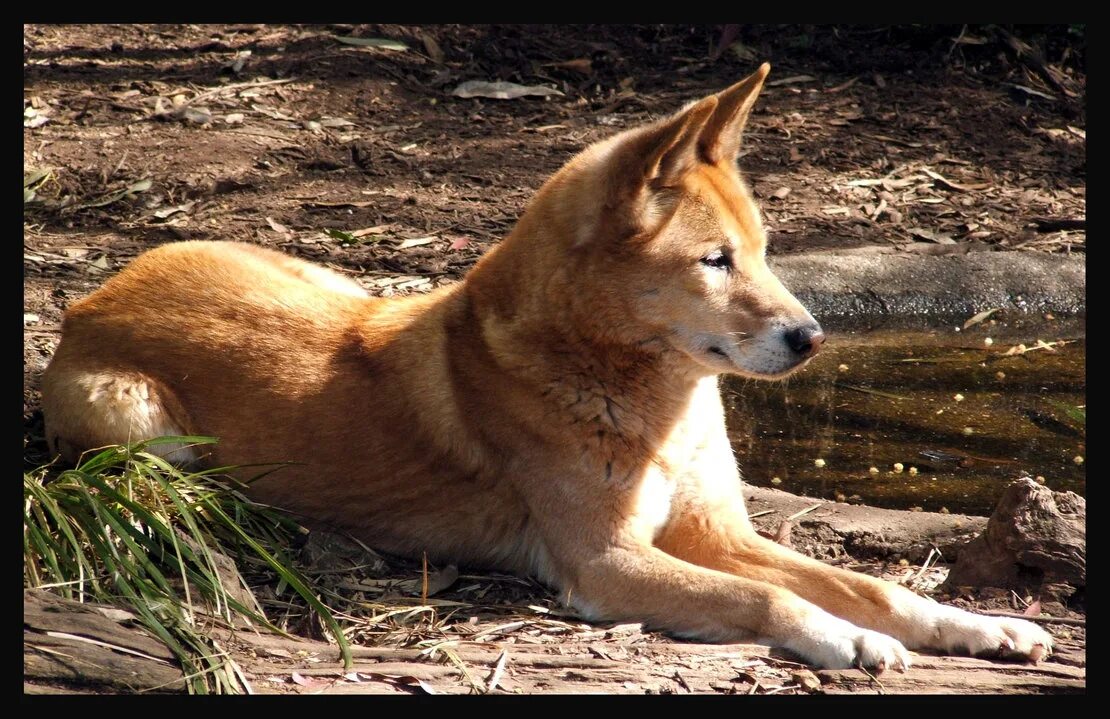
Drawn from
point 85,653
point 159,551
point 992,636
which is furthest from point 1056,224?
point 85,653

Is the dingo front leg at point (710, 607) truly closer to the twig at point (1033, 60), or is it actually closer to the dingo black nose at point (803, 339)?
the dingo black nose at point (803, 339)

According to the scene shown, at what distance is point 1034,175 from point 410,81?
4589 millimetres

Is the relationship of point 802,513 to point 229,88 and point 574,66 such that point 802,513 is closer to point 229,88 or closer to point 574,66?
point 574,66

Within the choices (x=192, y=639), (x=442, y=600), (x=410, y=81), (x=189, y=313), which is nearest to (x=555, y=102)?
(x=410, y=81)

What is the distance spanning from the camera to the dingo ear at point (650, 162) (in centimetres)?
393

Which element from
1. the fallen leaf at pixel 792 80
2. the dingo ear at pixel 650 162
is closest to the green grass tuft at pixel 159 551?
the dingo ear at pixel 650 162

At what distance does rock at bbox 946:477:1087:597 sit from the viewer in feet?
13.7

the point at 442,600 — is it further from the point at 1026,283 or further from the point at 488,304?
the point at 1026,283

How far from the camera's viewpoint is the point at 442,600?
4.16m

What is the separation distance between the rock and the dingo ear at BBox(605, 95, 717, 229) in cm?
160

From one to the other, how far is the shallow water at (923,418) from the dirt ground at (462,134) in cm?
94

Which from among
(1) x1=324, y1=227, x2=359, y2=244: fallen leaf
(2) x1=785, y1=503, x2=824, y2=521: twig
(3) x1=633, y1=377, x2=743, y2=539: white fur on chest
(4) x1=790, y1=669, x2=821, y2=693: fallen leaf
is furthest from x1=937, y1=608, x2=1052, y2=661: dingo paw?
(1) x1=324, y1=227, x2=359, y2=244: fallen leaf

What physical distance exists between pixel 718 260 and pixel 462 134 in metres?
5.01

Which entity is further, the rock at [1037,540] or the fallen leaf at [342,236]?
the fallen leaf at [342,236]
